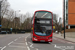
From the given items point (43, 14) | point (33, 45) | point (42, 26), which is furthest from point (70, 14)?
point (33, 45)

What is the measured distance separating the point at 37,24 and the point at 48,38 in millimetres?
2174

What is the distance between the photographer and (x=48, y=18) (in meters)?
14.1

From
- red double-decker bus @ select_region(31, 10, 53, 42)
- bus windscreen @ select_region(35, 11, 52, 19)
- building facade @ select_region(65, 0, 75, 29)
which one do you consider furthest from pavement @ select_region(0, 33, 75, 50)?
building facade @ select_region(65, 0, 75, 29)

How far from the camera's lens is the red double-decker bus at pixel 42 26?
46.2 ft

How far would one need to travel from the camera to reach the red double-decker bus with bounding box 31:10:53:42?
14.1 m

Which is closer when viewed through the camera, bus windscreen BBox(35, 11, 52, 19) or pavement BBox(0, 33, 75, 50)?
pavement BBox(0, 33, 75, 50)

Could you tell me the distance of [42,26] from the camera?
46.5 ft

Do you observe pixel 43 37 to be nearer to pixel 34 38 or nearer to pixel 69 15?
pixel 34 38

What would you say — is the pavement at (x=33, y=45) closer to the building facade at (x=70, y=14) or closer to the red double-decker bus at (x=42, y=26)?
the red double-decker bus at (x=42, y=26)

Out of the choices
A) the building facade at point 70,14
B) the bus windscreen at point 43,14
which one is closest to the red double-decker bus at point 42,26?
the bus windscreen at point 43,14

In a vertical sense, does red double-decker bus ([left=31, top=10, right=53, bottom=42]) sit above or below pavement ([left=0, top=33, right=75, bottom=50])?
above

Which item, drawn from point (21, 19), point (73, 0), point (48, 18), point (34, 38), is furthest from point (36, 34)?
point (21, 19)

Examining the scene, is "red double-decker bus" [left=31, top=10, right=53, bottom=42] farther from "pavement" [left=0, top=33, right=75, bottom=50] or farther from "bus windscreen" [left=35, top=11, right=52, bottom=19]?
"pavement" [left=0, top=33, right=75, bottom=50]

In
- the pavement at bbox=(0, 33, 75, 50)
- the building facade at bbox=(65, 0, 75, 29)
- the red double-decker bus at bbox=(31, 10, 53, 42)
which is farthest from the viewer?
the building facade at bbox=(65, 0, 75, 29)
